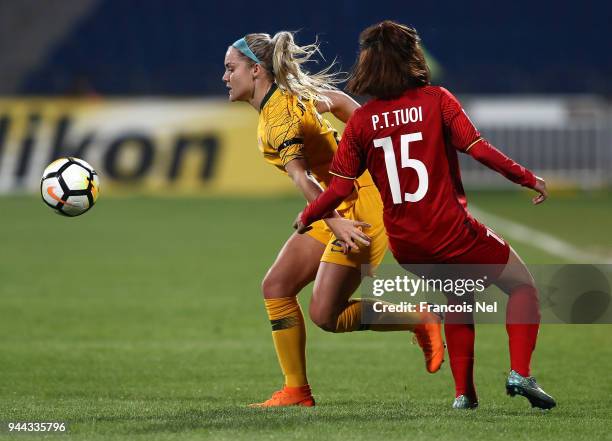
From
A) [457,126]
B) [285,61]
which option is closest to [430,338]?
[457,126]

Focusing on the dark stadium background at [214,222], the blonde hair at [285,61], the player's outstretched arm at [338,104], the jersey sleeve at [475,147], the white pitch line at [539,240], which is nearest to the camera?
the jersey sleeve at [475,147]

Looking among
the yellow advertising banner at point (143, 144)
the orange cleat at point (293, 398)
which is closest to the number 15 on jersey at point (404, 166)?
the orange cleat at point (293, 398)

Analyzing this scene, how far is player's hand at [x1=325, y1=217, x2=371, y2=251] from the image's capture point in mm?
6145

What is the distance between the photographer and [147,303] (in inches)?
453

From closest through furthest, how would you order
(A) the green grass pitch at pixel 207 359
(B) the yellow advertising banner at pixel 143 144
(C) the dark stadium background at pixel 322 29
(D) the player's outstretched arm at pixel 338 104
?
(A) the green grass pitch at pixel 207 359
(D) the player's outstretched arm at pixel 338 104
(B) the yellow advertising banner at pixel 143 144
(C) the dark stadium background at pixel 322 29

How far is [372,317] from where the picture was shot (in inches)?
277

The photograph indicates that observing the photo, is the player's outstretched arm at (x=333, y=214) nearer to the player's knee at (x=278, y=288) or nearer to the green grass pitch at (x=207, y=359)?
the player's knee at (x=278, y=288)

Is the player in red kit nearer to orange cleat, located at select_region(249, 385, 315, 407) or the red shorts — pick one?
the red shorts

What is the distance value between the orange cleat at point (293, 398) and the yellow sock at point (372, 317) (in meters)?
0.40

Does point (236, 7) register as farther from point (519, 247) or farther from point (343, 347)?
point (343, 347)

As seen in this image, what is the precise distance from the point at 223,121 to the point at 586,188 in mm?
8203

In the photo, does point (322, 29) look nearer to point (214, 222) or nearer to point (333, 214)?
point (214, 222)

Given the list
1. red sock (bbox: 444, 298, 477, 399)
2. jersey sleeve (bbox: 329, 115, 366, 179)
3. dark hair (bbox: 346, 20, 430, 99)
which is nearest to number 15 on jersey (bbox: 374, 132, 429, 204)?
jersey sleeve (bbox: 329, 115, 366, 179)

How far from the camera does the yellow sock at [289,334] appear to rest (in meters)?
6.89
